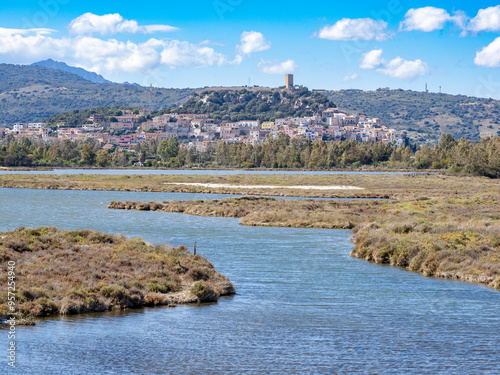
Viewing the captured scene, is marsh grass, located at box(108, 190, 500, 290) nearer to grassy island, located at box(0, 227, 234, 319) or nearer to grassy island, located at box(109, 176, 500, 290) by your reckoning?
grassy island, located at box(109, 176, 500, 290)

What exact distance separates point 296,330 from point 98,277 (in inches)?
337

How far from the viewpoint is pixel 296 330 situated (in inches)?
828

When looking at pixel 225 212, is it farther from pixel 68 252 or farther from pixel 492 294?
pixel 492 294

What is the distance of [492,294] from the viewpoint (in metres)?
26.8

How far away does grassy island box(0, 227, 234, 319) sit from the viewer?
2248cm

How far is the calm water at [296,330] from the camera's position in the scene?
17.5m

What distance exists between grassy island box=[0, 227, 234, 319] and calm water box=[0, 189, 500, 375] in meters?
0.86

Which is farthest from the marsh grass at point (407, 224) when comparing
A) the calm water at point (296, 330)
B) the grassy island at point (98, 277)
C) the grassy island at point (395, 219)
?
the grassy island at point (98, 277)

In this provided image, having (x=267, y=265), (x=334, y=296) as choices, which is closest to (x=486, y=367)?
(x=334, y=296)

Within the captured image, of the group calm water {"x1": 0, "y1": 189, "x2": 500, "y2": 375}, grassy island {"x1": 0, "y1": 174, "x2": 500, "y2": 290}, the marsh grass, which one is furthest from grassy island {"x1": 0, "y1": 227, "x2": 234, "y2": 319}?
grassy island {"x1": 0, "y1": 174, "x2": 500, "y2": 290}

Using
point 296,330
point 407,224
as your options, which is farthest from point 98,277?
point 407,224

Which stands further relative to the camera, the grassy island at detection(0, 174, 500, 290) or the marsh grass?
the grassy island at detection(0, 174, 500, 290)

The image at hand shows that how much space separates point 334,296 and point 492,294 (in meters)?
6.56

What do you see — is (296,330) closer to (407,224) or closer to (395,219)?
(407,224)
